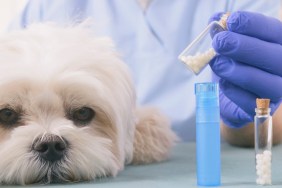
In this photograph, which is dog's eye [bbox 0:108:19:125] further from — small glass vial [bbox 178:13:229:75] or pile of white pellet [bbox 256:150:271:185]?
pile of white pellet [bbox 256:150:271:185]

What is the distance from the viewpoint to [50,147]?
1.06m

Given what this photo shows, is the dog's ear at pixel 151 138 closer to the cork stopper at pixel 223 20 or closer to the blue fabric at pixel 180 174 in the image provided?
the blue fabric at pixel 180 174

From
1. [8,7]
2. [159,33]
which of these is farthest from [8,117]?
[8,7]

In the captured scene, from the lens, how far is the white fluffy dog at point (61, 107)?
1056mm

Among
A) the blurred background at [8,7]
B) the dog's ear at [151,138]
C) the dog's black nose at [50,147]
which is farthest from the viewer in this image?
the blurred background at [8,7]

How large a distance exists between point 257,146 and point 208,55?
0.24 m

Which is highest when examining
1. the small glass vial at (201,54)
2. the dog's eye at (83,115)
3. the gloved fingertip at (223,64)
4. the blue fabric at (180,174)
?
the small glass vial at (201,54)

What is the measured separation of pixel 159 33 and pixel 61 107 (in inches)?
29.9

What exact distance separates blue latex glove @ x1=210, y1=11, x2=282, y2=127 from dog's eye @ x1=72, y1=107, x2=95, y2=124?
278 millimetres

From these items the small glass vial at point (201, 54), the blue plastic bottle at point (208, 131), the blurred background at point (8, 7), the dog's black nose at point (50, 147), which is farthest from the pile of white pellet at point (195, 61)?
the blurred background at point (8, 7)

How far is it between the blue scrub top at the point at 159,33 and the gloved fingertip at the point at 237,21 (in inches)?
24.7

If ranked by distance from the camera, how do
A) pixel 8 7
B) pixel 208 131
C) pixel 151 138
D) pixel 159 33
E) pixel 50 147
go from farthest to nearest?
1. pixel 8 7
2. pixel 159 33
3. pixel 151 138
4. pixel 50 147
5. pixel 208 131

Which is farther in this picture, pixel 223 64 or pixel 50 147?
pixel 223 64

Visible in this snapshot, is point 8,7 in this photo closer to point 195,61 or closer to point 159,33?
point 159,33
